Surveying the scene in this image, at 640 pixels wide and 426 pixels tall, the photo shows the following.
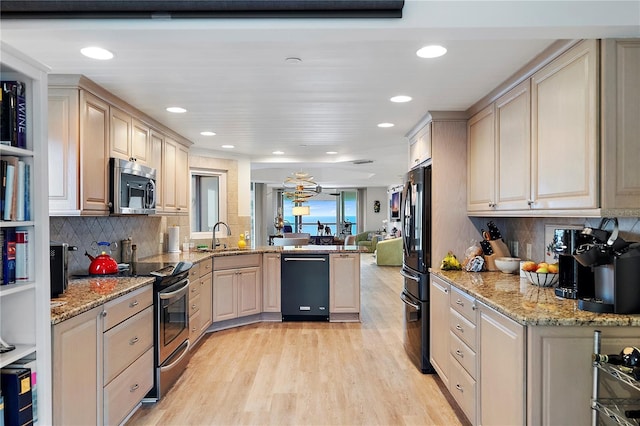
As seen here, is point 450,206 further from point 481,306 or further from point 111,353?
point 111,353

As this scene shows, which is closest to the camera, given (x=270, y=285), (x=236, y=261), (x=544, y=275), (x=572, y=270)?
(x=572, y=270)

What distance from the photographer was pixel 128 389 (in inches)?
99.4

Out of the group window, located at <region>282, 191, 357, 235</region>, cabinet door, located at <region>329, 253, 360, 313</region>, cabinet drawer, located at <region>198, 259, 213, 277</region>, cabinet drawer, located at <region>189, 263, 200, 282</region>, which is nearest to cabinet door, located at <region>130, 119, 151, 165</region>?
cabinet drawer, located at <region>189, 263, 200, 282</region>

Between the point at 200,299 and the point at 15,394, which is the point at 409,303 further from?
the point at 15,394

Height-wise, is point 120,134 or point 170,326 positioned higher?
point 120,134

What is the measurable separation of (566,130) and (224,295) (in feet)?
12.4

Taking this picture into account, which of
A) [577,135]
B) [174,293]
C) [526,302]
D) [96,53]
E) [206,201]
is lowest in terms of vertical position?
[174,293]

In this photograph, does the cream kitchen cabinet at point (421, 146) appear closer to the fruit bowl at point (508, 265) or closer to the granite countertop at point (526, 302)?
the fruit bowl at point (508, 265)

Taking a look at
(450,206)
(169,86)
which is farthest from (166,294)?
(450,206)

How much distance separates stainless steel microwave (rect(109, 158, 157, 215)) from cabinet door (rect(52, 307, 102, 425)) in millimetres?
1123

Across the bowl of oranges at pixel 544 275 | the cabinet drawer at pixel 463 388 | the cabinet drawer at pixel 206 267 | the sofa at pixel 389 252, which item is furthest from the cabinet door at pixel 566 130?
the sofa at pixel 389 252

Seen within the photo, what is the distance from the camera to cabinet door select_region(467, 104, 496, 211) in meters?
3.02

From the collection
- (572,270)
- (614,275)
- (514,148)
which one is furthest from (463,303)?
(514,148)

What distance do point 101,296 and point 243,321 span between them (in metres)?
2.88
